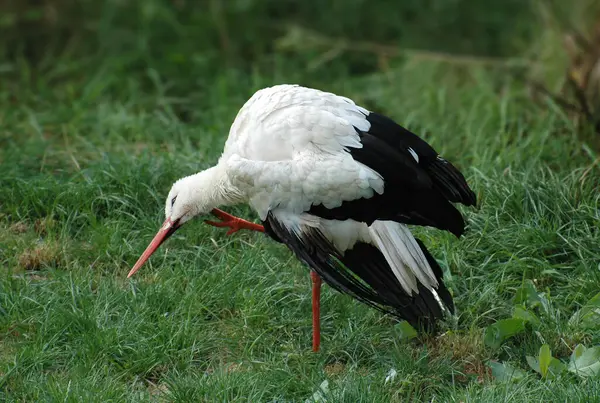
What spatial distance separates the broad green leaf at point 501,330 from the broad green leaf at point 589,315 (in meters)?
0.25

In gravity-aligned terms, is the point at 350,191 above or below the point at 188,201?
above

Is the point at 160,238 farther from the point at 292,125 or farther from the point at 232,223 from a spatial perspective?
the point at 292,125

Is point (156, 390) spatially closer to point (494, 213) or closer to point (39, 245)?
point (39, 245)

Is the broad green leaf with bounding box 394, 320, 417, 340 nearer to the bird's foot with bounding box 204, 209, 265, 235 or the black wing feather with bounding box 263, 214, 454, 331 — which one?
the black wing feather with bounding box 263, 214, 454, 331

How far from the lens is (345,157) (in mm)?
3764

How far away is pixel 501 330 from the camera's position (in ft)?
13.0

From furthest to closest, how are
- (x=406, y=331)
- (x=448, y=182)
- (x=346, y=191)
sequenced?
(x=406, y=331) < (x=448, y=182) < (x=346, y=191)

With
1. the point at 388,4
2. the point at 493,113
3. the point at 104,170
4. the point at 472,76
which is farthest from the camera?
the point at 388,4

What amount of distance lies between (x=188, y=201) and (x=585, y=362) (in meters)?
1.70

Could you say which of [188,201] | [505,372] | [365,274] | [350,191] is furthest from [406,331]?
[188,201]


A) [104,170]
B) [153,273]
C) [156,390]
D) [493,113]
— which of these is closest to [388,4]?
[493,113]

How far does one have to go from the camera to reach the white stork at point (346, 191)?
376 cm

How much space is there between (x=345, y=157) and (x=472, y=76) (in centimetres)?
333

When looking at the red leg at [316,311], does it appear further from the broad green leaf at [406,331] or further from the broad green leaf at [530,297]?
the broad green leaf at [530,297]
